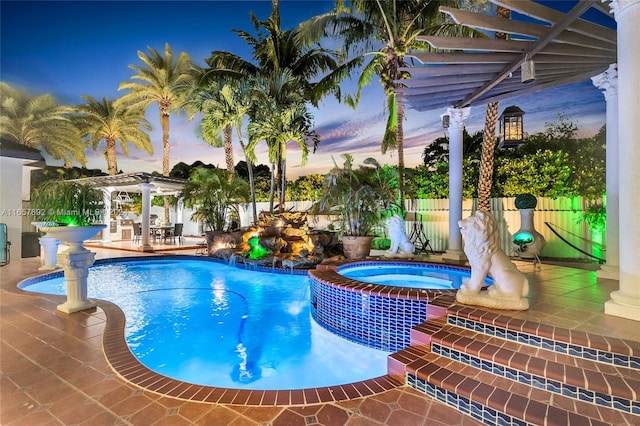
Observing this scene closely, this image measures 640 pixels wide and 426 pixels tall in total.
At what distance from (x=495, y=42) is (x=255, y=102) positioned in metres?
8.94

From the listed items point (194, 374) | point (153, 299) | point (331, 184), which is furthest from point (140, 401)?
point (331, 184)

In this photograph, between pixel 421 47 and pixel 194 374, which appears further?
pixel 421 47

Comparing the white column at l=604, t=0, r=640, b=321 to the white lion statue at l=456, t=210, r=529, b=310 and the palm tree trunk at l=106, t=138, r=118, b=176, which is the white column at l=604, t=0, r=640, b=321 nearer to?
the white lion statue at l=456, t=210, r=529, b=310

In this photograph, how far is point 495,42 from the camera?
452cm

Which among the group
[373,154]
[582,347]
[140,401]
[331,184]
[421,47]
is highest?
[421,47]

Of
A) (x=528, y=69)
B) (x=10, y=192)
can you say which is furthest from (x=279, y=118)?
(x=10, y=192)

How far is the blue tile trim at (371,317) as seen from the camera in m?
3.95

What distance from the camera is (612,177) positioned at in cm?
526

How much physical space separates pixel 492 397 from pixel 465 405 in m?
0.20

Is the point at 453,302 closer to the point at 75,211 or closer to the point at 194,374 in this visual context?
the point at 194,374

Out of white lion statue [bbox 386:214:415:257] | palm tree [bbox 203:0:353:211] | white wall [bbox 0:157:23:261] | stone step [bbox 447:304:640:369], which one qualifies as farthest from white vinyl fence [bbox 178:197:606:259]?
white wall [bbox 0:157:23:261]

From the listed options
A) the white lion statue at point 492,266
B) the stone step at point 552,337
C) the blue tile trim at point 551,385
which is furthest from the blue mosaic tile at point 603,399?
the white lion statue at point 492,266

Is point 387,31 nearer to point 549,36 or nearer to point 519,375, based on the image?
point 549,36

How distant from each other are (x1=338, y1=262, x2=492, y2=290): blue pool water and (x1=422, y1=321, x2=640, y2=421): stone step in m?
3.06
